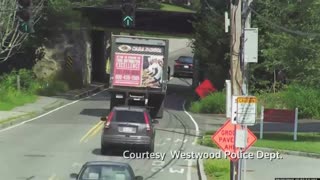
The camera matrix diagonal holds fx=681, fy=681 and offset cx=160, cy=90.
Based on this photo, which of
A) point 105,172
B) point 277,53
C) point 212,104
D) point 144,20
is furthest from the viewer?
point 144,20

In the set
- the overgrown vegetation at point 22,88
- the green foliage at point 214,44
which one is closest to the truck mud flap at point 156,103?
the overgrown vegetation at point 22,88

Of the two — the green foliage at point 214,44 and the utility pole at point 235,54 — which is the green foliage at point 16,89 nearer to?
the green foliage at point 214,44

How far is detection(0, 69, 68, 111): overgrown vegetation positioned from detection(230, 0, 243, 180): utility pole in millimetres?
23515

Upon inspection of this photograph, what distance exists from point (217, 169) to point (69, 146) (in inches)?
271

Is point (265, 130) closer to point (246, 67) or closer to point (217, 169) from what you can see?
point (217, 169)

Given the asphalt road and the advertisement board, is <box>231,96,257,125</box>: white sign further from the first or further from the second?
the advertisement board

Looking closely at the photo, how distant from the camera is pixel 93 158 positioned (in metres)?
20.7

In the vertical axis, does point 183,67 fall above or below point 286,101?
above

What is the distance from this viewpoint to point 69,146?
76.3 ft

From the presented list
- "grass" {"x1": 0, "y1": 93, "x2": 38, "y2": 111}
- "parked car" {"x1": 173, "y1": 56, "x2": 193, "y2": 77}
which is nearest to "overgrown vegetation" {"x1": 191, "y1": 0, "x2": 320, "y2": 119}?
"grass" {"x1": 0, "y1": 93, "x2": 38, "y2": 111}

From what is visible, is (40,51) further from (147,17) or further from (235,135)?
(235,135)

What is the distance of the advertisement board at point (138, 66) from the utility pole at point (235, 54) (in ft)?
52.1

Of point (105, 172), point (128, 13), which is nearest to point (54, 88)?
point (128, 13)

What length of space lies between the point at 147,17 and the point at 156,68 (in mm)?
28900
